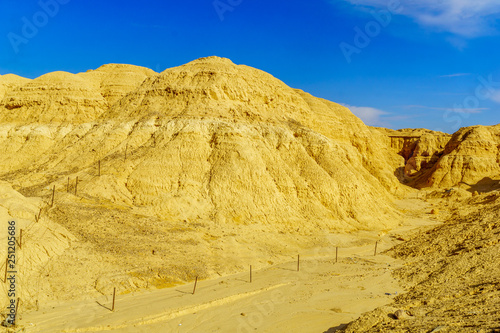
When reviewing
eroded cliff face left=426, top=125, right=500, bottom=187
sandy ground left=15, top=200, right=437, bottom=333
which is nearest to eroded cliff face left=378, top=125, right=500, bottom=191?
eroded cliff face left=426, top=125, right=500, bottom=187

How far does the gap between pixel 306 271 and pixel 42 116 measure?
104 ft

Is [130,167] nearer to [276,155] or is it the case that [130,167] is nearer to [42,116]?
[276,155]

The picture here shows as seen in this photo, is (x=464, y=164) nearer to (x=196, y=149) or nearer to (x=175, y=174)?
(x=196, y=149)

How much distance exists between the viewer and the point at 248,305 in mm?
15109

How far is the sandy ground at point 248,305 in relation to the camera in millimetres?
12891

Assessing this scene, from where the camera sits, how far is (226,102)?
33062mm

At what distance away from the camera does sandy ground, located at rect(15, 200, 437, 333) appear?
12.9 metres

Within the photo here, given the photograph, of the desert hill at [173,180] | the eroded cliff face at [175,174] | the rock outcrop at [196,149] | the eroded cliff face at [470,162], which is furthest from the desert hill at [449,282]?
the eroded cliff face at [470,162]

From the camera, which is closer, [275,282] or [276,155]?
[275,282]

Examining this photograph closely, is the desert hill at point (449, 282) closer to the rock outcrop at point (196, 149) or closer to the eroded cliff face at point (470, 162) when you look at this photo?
the rock outcrop at point (196, 149)

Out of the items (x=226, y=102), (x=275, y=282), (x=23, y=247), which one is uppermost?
(x=226, y=102)

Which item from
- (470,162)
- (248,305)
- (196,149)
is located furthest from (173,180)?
(470,162)

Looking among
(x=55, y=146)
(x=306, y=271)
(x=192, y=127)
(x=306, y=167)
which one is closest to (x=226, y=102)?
(x=192, y=127)

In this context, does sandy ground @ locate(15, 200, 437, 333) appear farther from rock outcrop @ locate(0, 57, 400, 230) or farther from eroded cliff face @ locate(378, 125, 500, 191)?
eroded cliff face @ locate(378, 125, 500, 191)
